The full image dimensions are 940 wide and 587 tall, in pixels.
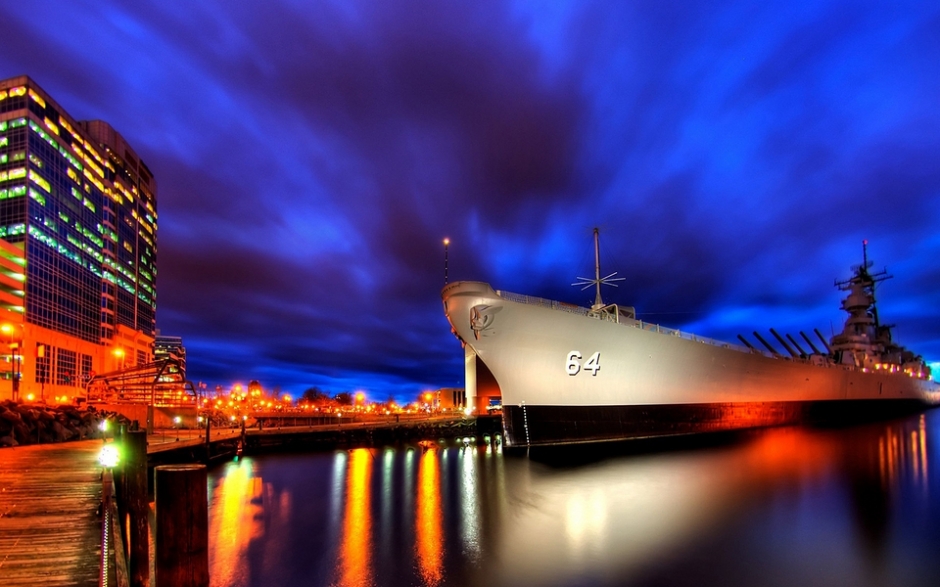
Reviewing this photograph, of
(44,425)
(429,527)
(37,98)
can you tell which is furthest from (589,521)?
(37,98)

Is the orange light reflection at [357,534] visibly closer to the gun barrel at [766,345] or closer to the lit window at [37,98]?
the gun barrel at [766,345]

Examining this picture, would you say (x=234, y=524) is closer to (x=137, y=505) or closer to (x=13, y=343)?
(x=137, y=505)

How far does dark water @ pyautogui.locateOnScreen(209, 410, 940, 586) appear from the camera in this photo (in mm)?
9781

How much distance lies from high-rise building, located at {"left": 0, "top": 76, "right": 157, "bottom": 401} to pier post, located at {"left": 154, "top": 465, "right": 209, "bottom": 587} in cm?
4824

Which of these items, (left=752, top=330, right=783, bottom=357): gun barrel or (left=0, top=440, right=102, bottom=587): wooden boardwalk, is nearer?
(left=0, top=440, right=102, bottom=587): wooden boardwalk

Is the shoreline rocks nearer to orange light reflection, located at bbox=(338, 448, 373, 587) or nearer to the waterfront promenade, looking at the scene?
the waterfront promenade

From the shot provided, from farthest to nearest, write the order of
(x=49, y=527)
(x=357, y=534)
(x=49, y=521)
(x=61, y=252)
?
(x=61, y=252), (x=357, y=534), (x=49, y=521), (x=49, y=527)

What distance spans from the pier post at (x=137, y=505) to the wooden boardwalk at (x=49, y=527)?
52 cm

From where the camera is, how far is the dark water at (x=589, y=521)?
9781 millimetres

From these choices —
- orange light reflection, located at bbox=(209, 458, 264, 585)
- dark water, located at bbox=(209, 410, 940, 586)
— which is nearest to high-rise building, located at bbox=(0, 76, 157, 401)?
orange light reflection, located at bbox=(209, 458, 264, 585)

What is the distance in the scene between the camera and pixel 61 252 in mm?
62312

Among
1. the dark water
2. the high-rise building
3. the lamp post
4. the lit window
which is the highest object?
the lit window

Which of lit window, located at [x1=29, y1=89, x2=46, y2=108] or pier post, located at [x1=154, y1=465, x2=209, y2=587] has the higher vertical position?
lit window, located at [x1=29, y1=89, x2=46, y2=108]

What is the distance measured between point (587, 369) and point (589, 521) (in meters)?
11.1
